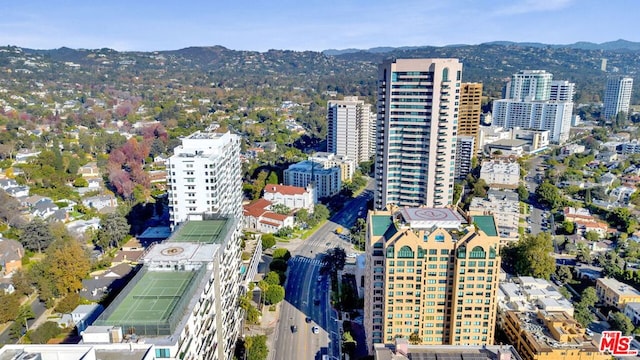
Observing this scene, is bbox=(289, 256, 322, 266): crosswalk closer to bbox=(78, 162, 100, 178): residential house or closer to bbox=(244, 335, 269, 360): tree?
bbox=(244, 335, 269, 360): tree

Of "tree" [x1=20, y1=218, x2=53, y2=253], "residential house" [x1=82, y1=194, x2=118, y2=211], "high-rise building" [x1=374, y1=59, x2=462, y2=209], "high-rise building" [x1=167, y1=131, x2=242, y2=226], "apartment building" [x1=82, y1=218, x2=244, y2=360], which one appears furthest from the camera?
"residential house" [x1=82, y1=194, x2=118, y2=211]

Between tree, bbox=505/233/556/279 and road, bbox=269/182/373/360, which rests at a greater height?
tree, bbox=505/233/556/279

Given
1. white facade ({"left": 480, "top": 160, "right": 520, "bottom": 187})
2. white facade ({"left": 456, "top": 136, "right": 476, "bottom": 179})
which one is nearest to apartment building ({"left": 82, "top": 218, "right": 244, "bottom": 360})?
white facade ({"left": 480, "top": 160, "right": 520, "bottom": 187})

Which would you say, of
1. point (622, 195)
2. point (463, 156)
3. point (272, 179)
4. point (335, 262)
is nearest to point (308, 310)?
point (335, 262)

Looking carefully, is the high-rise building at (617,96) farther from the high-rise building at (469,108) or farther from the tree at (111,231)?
the tree at (111,231)

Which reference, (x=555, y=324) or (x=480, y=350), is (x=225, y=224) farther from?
(x=555, y=324)

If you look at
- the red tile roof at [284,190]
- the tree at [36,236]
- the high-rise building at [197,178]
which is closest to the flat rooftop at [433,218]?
the high-rise building at [197,178]
